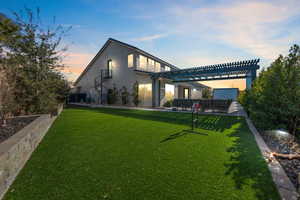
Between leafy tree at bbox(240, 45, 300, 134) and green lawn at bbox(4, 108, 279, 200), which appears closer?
green lawn at bbox(4, 108, 279, 200)

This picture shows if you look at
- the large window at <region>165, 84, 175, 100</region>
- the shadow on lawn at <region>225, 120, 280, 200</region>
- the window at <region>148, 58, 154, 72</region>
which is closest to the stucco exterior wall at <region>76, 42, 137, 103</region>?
the window at <region>148, 58, 154, 72</region>

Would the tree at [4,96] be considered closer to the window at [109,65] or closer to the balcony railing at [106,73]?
the balcony railing at [106,73]

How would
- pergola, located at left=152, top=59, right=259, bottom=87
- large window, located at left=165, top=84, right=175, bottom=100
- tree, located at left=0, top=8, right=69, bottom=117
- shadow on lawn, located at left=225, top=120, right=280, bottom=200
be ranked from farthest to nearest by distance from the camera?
large window, located at left=165, top=84, right=175, bottom=100
pergola, located at left=152, top=59, right=259, bottom=87
tree, located at left=0, top=8, right=69, bottom=117
shadow on lawn, located at left=225, top=120, right=280, bottom=200

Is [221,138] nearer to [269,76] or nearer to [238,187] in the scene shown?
[238,187]

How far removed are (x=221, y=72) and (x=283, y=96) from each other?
23.1 ft

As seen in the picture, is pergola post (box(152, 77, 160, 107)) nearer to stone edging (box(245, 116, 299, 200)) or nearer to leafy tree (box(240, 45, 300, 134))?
leafy tree (box(240, 45, 300, 134))

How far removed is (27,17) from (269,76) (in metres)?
10.1

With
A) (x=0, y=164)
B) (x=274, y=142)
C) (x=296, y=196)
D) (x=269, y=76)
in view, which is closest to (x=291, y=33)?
(x=269, y=76)

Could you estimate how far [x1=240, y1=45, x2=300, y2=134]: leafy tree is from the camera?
3721mm

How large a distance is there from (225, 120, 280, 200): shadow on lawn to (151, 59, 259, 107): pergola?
25.9 feet

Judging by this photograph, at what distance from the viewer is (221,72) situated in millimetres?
10219

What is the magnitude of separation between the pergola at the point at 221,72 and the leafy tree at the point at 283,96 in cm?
521

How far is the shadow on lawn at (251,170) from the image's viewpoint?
5.27 feet

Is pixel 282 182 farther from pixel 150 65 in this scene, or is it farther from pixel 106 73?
pixel 106 73
